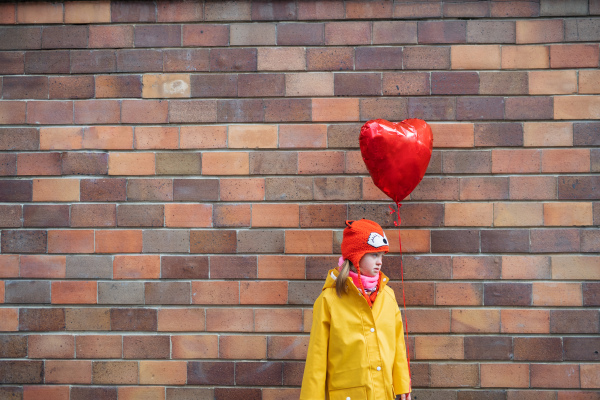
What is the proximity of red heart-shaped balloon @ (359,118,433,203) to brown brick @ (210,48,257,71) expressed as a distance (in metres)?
0.93

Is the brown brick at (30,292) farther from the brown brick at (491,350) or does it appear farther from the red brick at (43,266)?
the brown brick at (491,350)

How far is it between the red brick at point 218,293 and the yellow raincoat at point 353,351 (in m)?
0.61

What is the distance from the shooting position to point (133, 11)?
271 centimetres

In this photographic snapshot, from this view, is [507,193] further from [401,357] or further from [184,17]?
[184,17]

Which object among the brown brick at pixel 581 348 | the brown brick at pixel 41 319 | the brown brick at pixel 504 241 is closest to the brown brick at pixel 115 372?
the brown brick at pixel 41 319

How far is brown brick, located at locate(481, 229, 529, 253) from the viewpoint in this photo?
8.55ft

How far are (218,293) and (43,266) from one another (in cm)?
112

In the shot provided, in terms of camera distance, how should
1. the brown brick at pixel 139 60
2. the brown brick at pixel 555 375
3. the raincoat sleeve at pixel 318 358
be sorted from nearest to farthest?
the raincoat sleeve at pixel 318 358 < the brown brick at pixel 555 375 < the brown brick at pixel 139 60

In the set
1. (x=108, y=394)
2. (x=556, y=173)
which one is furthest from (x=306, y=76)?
(x=108, y=394)

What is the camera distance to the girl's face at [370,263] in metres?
2.21

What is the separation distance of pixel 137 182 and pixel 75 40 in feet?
3.26

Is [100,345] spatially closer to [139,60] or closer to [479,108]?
[139,60]

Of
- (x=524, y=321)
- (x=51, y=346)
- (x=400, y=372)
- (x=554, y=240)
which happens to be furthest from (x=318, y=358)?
(x=51, y=346)

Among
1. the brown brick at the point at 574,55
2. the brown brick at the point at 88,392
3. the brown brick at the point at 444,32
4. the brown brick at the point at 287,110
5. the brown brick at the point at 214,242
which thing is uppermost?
the brown brick at the point at 444,32
